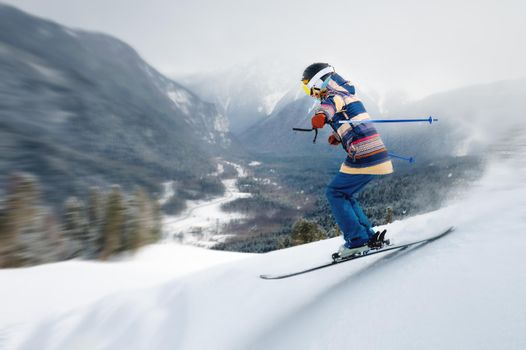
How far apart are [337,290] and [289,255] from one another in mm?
2665

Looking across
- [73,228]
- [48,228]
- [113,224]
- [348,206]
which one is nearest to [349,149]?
[348,206]

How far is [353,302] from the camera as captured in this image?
350 cm

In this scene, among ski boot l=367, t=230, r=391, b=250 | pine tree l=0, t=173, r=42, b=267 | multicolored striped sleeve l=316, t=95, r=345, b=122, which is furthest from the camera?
pine tree l=0, t=173, r=42, b=267

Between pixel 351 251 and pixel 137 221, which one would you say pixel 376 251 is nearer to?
pixel 351 251

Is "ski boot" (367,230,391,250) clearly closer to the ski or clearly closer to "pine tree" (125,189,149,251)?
the ski

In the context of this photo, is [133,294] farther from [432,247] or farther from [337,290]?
[432,247]

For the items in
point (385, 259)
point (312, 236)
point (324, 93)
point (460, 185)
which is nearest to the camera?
point (385, 259)

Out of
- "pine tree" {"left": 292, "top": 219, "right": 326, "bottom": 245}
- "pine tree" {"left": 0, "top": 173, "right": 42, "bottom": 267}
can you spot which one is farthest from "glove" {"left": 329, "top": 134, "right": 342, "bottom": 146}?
"pine tree" {"left": 292, "top": 219, "right": 326, "bottom": 245}

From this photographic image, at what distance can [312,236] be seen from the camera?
137 feet

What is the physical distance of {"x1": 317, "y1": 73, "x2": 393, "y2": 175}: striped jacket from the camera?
4.84 meters

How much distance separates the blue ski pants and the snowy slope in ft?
1.11

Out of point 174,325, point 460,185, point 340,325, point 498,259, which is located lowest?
point 174,325

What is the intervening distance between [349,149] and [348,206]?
80cm

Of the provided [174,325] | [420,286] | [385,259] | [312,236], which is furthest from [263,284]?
[312,236]
